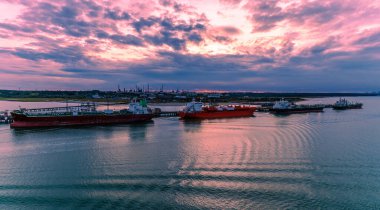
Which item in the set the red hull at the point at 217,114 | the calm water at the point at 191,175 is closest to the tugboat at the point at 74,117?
the red hull at the point at 217,114

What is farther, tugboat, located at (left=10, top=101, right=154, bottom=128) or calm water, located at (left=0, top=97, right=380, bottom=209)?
tugboat, located at (left=10, top=101, right=154, bottom=128)

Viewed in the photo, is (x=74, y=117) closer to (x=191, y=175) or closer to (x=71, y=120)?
(x=71, y=120)

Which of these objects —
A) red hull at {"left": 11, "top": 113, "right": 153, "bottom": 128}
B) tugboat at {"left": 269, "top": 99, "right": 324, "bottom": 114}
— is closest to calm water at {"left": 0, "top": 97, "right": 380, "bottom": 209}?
red hull at {"left": 11, "top": 113, "right": 153, "bottom": 128}

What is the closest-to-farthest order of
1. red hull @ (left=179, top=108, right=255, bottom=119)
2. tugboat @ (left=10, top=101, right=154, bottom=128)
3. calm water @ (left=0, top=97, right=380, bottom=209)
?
calm water @ (left=0, top=97, right=380, bottom=209) → tugboat @ (left=10, top=101, right=154, bottom=128) → red hull @ (left=179, top=108, right=255, bottom=119)

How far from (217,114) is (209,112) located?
1.88 metres

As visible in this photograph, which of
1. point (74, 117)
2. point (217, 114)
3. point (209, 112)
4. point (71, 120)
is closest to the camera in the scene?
point (71, 120)

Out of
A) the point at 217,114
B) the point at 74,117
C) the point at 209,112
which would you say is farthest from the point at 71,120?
the point at 217,114

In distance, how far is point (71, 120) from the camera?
38.0 metres

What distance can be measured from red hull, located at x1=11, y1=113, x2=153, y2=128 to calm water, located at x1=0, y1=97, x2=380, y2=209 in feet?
41.7

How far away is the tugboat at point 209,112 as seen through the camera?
47631mm

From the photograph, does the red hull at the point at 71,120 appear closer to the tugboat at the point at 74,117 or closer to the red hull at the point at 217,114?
the tugboat at the point at 74,117

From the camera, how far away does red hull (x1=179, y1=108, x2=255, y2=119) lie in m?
47.5

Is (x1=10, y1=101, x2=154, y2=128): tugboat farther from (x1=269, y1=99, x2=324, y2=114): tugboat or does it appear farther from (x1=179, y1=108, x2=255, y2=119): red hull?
(x1=269, y1=99, x2=324, y2=114): tugboat

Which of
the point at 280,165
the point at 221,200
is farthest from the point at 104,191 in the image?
the point at 280,165
